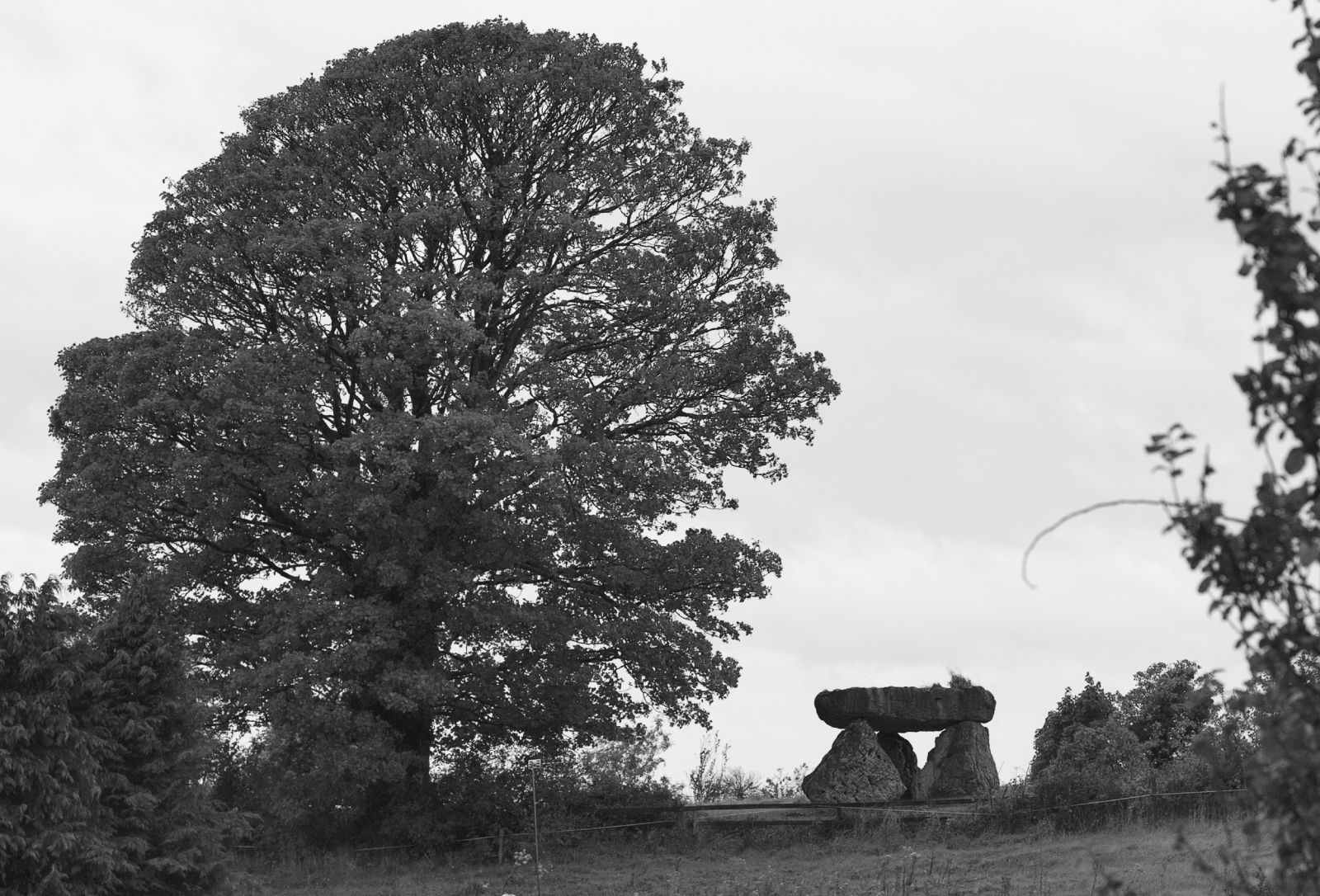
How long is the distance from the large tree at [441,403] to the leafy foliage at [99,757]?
3416mm

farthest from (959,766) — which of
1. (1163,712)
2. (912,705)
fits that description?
(1163,712)

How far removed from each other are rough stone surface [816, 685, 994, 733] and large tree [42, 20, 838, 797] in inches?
95.1

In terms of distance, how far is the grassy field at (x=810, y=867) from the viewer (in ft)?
52.7

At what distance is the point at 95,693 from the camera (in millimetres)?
15609

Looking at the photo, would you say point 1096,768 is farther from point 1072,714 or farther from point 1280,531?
point 1280,531

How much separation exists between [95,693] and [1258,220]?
14202 millimetres

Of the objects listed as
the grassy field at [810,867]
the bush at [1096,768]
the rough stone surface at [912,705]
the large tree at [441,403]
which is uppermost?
the large tree at [441,403]

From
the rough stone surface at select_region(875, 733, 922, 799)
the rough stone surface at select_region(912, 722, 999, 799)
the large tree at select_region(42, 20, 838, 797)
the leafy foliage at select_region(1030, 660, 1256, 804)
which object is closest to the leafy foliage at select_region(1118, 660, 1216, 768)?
the leafy foliage at select_region(1030, 660, 1256, 804)

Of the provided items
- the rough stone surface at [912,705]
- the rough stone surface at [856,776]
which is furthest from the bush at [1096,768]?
the rough stone surface at [856,776]

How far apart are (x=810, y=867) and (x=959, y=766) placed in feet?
16.9

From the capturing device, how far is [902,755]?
24.2m

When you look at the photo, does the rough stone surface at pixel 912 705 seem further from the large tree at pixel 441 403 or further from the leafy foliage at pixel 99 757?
the leafy foliage at pixel 99 757

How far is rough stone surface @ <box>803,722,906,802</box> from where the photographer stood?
74.7ft

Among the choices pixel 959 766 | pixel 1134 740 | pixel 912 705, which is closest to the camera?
pixel 1134 740
